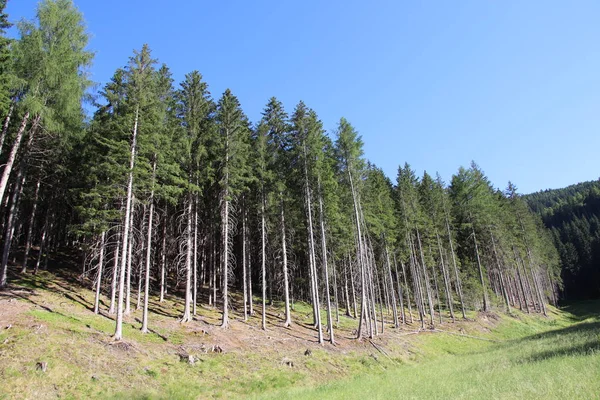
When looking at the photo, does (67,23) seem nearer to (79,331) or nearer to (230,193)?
(230,193)

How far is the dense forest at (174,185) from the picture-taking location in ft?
59.3

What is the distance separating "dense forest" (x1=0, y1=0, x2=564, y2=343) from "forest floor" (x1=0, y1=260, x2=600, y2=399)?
1347mm

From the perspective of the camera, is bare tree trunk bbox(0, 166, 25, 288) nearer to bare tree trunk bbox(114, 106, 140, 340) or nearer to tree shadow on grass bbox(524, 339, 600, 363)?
bare tree trunk bbox(114, 106, 140, 340)

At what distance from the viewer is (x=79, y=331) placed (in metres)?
15.4

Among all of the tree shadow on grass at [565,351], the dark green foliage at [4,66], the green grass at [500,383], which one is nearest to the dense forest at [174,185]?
the dark green foliage at [4,66]

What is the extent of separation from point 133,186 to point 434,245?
35.4 m

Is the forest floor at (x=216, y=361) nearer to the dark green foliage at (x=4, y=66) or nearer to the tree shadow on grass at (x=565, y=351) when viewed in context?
the tree shadow on grass at (x=565, y=351)

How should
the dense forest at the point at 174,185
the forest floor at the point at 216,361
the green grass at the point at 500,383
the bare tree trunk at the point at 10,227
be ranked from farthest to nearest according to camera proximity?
the bare tree trunk at the point at 10,227, the dense forest at the point at 174,185, the forest floor at the point at 216,361, the green grass at the point at 500,383

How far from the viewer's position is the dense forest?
18.1 meters

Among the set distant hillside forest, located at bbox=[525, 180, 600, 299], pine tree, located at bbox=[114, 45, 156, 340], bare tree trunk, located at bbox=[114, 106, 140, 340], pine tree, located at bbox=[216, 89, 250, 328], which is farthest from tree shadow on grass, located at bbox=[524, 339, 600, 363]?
distant hillside forest, located at bbox=[525, 180, 600, 299]

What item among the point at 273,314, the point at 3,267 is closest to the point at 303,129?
the point at 273,314

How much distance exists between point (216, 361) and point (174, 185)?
11713 millimetres

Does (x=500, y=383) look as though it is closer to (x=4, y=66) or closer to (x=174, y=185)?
(x=174, y=185)

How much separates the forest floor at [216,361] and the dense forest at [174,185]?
135 cm
